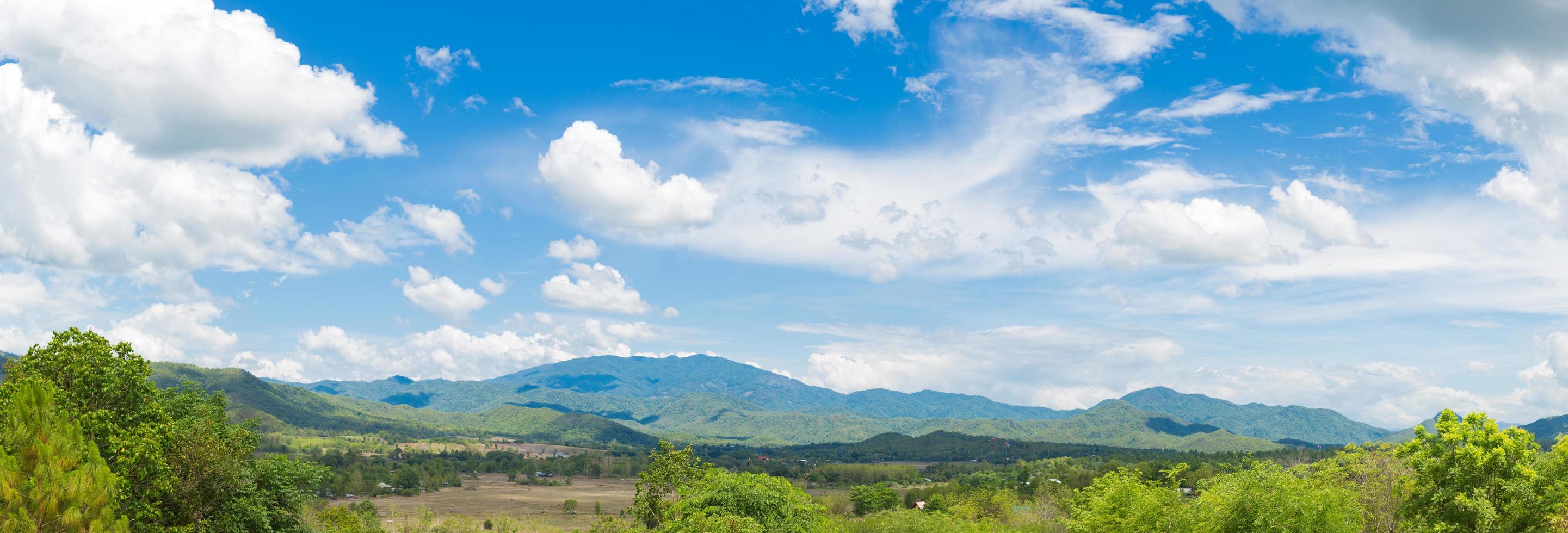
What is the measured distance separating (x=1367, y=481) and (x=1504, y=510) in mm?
17548

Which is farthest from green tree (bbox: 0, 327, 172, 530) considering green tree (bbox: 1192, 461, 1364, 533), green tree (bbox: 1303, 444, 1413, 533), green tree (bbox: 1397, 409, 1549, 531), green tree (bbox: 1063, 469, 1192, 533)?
green tree (bbox: 1303, 444, 1413, 533)

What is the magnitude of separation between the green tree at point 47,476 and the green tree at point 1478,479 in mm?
44928

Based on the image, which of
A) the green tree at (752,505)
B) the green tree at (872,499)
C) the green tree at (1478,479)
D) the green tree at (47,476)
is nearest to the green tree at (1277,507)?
the green tree at (1478,479)

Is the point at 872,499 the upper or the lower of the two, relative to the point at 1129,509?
lower

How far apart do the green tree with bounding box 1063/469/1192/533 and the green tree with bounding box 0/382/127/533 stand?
43.7m

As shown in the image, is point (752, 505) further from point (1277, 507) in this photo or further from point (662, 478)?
point (662, 478)

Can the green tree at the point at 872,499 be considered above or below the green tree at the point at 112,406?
below

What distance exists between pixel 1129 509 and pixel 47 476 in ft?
163

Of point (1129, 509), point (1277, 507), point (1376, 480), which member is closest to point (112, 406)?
point (1277, 507)

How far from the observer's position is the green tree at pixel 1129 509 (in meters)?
46.2

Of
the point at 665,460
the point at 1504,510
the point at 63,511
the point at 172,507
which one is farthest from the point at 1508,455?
the point at 172,507

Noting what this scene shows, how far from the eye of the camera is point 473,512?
194 metres

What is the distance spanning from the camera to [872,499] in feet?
528

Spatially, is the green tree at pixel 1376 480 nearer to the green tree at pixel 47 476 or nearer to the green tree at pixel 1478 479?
the green tree at pixel 1478 479
